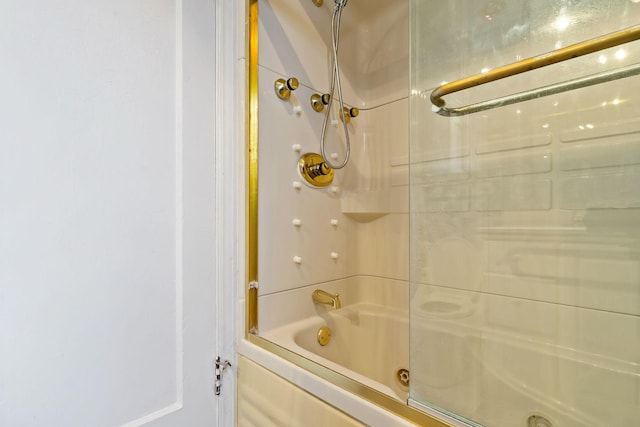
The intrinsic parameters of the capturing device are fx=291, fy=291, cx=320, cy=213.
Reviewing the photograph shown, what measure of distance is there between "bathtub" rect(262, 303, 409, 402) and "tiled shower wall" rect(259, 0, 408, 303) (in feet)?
0.53

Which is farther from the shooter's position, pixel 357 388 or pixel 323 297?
pixel 323 297

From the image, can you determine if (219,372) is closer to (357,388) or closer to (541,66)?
(357,388)

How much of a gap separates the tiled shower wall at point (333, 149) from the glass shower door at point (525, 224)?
31 centimetres

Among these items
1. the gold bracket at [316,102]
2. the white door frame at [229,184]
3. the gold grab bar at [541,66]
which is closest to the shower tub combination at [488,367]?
the white door frame at [229,184]

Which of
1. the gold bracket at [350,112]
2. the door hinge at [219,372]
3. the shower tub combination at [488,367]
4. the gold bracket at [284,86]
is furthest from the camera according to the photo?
the gold bracket at [350,112]

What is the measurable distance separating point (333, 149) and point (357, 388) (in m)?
0.92

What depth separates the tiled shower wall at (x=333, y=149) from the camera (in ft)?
3.37

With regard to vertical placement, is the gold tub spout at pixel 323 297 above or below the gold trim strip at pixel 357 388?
above

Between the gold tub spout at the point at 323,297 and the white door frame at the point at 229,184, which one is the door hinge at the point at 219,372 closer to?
the white door frame at the point at 229,184

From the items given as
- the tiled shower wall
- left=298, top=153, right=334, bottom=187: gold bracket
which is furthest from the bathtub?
left=298, top=153, right=334, bottom=187: gold bracket

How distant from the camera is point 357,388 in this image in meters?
0.64

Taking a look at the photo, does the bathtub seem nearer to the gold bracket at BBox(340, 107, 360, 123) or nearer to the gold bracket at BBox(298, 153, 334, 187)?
the gold bracket at BBox(298, 153, 334, 187)

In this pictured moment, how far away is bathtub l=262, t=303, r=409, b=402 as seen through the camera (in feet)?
3.73

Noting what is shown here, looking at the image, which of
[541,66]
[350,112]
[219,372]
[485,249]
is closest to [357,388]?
[219,372]
